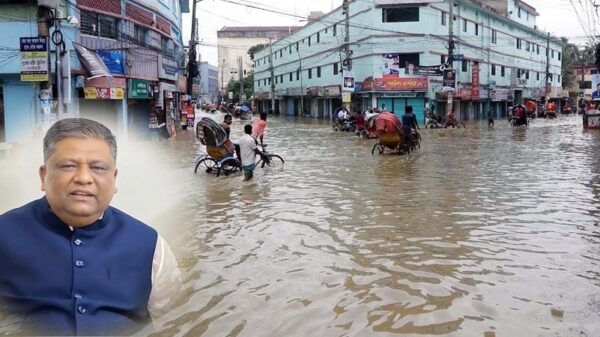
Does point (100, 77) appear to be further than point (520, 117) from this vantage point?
No

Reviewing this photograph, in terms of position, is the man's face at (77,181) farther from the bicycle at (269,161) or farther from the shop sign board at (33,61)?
the shop sign board at (33,61)

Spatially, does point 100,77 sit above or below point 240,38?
below

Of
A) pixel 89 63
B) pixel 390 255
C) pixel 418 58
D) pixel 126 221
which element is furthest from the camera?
pixel 418 58

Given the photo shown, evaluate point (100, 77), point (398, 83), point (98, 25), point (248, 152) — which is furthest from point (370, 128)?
point (398, 83)

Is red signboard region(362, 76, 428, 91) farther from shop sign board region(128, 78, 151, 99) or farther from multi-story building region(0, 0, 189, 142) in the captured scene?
shop sign board region(128, 78, 151, 99)

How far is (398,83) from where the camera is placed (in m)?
42.3

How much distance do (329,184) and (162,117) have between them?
16.8 meters

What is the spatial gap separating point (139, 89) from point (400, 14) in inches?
955

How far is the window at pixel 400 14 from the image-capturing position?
42531mm

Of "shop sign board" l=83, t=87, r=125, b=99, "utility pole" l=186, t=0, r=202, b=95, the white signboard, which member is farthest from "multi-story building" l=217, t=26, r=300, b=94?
"shop sign board" l=83, t=87, r=125, b=99

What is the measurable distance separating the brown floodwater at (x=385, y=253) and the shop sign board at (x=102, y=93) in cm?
874

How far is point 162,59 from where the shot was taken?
2697 cm

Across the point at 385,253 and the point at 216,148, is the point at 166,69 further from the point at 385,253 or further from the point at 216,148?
the point at 385,253

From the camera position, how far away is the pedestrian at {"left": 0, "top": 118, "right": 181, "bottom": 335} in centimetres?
220
